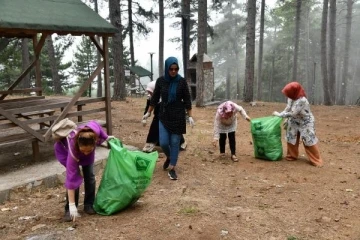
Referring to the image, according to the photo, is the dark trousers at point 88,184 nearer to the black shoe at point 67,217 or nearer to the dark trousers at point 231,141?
the black shoe at point 67,217

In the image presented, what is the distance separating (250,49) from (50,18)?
11.2 metres

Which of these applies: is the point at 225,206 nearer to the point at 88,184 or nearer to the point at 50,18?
the point at 88,184

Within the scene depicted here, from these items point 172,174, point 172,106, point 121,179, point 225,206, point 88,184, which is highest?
point 172,106

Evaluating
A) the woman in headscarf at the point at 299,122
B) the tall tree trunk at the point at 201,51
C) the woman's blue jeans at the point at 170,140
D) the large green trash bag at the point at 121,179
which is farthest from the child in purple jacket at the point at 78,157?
the tall tree trunk at the point at 201,51

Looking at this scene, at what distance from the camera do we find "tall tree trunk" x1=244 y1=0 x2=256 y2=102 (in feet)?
50.3

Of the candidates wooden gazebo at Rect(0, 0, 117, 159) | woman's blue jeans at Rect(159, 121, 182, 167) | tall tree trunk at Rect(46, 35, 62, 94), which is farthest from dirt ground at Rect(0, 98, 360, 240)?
tall tree trunk at Rect(46, 35, 62, 94)

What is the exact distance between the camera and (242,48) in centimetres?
5141

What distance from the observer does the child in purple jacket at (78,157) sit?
362 centimetres

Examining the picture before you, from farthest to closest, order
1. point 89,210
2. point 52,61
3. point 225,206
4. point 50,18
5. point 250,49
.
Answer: point 52,61 → point 250,49 → point 50,18 → point 225,206 → point 89,210

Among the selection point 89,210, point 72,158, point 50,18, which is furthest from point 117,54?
point 72,158

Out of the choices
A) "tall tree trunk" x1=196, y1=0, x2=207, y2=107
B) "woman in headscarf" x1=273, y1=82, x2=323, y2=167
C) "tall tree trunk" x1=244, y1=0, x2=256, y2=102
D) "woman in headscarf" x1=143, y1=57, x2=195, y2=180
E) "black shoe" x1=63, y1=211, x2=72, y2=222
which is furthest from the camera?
"tall tree trunk" x1=244, y1=0, x2=256, y2=102

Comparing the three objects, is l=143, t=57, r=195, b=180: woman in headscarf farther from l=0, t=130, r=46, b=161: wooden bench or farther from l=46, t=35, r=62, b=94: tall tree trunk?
l=46, t=35, r=62, b=94: tall tree trunk

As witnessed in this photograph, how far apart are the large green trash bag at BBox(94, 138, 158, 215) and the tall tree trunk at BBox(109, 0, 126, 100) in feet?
32.7

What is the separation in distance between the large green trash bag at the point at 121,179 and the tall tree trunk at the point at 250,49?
1217 cm
